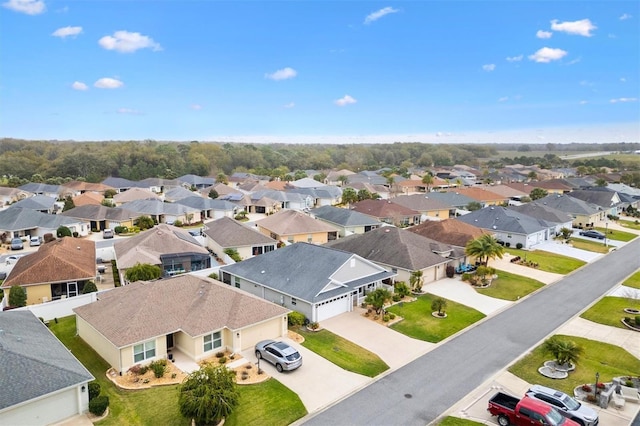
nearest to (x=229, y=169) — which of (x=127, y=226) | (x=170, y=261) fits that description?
(x=127, y=226)

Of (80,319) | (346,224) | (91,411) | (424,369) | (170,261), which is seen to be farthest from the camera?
(346,224)

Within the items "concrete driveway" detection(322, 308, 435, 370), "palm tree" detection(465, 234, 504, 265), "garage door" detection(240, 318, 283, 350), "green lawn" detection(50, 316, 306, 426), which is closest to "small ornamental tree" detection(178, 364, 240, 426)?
"green lawn" detection(50, 316, 306, 426)

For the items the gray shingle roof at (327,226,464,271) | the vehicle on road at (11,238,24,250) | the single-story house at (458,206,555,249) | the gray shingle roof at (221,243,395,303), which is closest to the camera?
the gray shingle roof at (221,243,395,303)

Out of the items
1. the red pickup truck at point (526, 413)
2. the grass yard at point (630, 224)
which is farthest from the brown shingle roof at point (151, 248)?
the grass yard at point (630, 224)

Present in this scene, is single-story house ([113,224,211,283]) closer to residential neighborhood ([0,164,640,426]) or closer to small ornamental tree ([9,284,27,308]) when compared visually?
residential neighborhood ([0,164,640,426])

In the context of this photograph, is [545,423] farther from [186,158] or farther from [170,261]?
[186,158]
